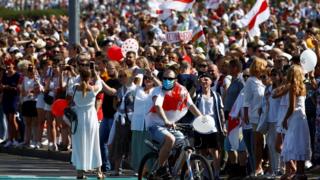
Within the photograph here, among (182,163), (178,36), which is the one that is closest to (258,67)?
(182,163)

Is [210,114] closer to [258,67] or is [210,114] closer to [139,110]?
[258,67]

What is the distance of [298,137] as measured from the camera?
18.5 meters

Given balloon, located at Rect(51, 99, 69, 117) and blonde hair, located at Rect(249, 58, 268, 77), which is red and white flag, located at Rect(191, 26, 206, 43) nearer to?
balloon, located at Rect(51, 99, 69, 117)

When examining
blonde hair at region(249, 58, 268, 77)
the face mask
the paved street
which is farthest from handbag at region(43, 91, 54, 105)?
the face mask

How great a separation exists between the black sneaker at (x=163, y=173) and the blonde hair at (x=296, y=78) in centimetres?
212

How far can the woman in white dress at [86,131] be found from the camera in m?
20.6

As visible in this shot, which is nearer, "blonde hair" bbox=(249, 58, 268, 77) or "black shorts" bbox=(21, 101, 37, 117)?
"blonde hair" bbox=(249, 58, 268, 77)

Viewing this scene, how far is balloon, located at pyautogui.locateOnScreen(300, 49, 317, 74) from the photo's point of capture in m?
18.8

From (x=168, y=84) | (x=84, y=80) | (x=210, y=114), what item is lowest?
(x=210, y=114)

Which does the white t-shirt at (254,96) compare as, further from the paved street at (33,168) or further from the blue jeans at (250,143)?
the paved street at (33,168)

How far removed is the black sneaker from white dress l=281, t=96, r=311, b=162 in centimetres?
169

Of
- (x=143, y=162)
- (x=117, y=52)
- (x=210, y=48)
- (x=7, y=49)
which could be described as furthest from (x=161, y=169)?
(x=7, y=49)

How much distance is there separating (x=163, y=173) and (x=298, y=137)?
200 centimetres

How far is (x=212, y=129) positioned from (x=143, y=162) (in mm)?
1107
